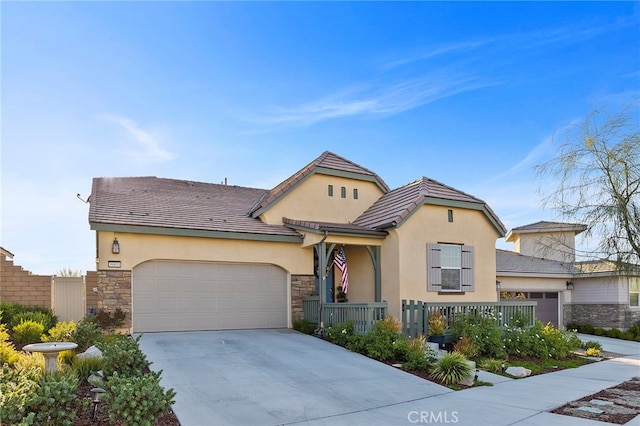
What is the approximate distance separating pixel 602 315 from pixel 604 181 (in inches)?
628

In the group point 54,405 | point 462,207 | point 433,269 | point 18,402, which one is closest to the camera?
point 18,402

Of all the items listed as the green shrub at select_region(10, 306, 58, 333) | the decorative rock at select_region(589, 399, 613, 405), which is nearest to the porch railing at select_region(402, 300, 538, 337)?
the decorative rock at select_region(589, 399, 613, 405)

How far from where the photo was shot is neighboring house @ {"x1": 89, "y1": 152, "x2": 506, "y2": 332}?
13383mm

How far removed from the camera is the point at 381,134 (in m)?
16.9

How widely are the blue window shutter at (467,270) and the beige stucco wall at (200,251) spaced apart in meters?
4.94

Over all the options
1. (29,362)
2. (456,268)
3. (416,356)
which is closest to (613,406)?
(416,356)

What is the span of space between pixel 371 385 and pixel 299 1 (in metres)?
9.09

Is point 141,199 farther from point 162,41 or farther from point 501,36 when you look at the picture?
point 501,36

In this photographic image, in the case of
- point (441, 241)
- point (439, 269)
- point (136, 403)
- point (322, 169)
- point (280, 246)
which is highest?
point (322, 169)

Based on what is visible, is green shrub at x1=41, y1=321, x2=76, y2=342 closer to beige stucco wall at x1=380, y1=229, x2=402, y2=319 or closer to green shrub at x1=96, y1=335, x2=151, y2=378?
green shrub at x1=96, y1=335, x2=151, y2=378

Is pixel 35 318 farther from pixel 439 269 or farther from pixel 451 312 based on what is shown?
pixel 439 269

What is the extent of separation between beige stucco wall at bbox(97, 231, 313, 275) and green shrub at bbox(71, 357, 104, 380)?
490 cm

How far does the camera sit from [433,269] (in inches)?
600

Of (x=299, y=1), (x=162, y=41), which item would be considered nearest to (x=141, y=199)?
(x=162, y=41)
